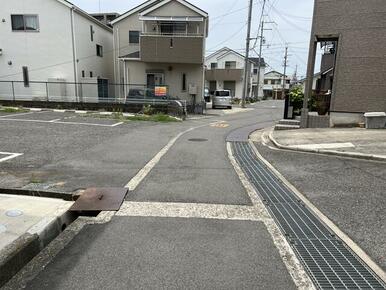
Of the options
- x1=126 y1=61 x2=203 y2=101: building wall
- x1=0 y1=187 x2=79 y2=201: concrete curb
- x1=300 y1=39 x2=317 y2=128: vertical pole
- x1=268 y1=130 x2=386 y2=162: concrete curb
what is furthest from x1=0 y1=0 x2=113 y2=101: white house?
x1=0 y1=187 x2=79 y2=201: concrete curb

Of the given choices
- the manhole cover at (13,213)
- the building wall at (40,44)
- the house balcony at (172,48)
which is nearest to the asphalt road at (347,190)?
the manhole cover at (13,213)

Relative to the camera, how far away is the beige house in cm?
2170

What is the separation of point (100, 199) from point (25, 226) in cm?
134

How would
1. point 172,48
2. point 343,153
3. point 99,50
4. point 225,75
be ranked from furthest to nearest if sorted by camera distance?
point 225,75 → point 99,50 → point 172,48 → point 343,153

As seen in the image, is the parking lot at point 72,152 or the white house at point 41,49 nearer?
the parking lot at point 72,152

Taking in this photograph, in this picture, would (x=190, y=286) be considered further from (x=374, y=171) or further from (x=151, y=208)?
(x=374, y=171)

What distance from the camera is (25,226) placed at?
12.2ft

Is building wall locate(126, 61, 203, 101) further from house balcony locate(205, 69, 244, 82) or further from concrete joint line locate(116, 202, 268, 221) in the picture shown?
house balcony locate(205, 69, 244, 82)

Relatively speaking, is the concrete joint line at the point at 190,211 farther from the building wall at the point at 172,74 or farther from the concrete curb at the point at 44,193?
the building wall at the point at 172,74

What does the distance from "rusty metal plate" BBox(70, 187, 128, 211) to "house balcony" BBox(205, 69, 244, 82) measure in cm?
4087

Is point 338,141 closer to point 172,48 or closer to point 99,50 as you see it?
point 172,48

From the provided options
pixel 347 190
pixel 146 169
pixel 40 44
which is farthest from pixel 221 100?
pixel 347 190

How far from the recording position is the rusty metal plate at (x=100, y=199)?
4580 mm

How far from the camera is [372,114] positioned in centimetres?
1144
